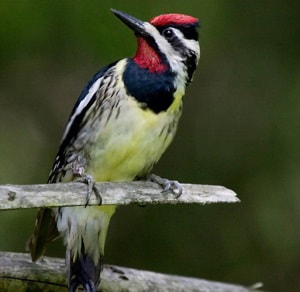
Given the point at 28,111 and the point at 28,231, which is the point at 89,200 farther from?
the point at 28,111

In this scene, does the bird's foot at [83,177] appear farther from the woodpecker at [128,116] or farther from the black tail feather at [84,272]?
the black tail feather at [84,272]

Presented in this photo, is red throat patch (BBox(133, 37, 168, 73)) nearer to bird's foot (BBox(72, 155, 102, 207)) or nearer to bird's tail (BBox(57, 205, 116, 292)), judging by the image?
bird's foot (BBox(72, 155, 102, 207))

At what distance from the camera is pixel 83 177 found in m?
3.67

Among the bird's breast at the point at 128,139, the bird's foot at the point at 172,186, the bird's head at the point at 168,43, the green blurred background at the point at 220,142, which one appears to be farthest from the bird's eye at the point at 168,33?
the green blurred background at the point at 220,142

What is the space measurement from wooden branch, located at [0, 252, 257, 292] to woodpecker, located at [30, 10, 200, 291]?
0.14 feet

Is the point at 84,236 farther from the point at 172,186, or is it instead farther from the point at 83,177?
the point at 172,186

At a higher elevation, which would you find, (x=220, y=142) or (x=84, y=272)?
(x=220, y=142)

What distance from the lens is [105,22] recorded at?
5.00 metres

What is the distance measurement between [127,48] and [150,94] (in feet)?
3.72

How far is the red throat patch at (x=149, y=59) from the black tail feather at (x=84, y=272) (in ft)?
2.26

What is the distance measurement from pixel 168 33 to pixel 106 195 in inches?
28.9

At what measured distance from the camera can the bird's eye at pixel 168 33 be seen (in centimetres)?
383

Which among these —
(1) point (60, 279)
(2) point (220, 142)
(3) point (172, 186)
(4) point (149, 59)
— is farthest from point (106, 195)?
(2) point (220, 142)

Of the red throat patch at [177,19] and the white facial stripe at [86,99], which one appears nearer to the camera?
the red throat patch at [177,19]
